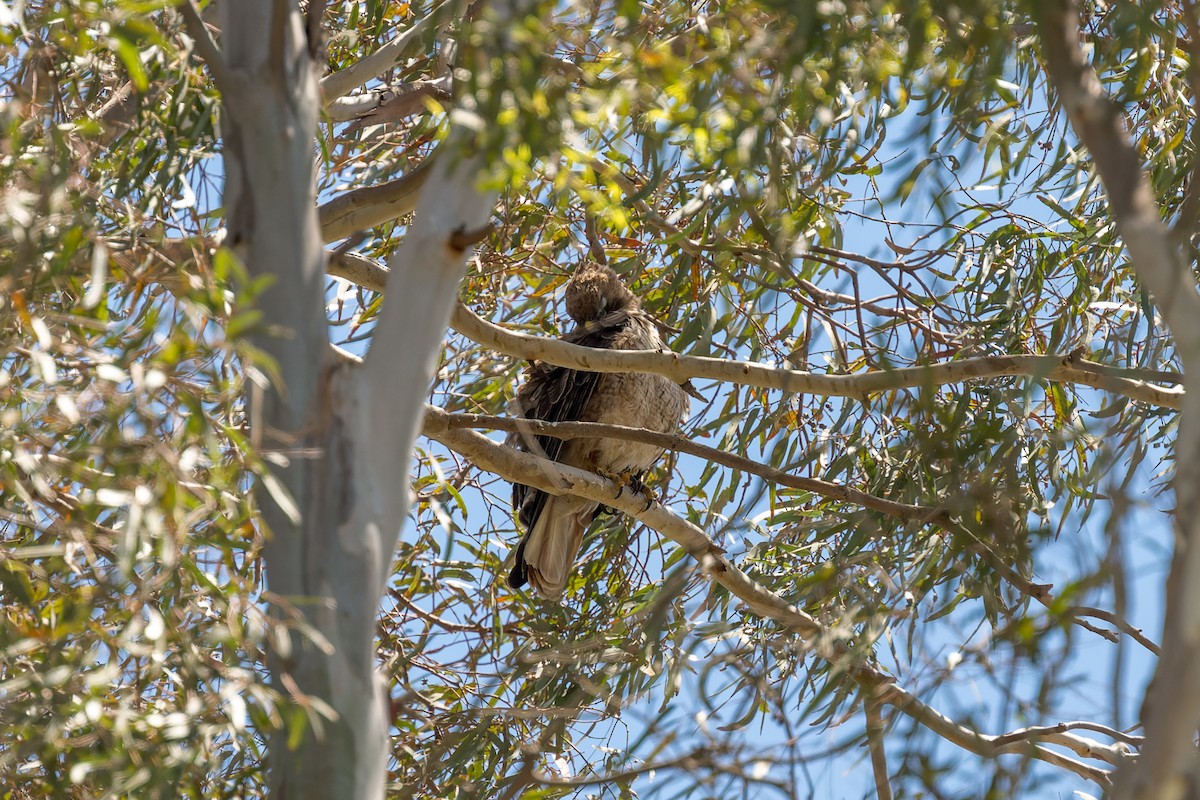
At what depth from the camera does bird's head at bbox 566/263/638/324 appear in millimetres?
4395

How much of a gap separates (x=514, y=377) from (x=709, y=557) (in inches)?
62.6

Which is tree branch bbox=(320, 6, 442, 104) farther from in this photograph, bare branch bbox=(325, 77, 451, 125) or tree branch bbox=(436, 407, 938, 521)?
tree branch bbox=(436, 407, 938, 521)

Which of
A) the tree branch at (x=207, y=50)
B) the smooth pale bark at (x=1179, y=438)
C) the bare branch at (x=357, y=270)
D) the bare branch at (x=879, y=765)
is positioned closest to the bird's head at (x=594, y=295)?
the bare branch at (x=357, y=270)

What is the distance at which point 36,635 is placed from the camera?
1.87 meters

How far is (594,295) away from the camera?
4.47 meters

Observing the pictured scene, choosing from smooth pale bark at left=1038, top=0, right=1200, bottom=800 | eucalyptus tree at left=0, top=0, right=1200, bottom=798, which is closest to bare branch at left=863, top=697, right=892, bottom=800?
eucalyptus tree at left=0, top=0, right=1200, bottom=798

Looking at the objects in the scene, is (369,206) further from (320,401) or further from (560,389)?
(560,389)

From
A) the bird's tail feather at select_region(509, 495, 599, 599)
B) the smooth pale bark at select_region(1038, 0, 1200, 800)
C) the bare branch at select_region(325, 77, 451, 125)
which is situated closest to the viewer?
the smooth pale bark at select_region(1038, 0, 1200, 800)

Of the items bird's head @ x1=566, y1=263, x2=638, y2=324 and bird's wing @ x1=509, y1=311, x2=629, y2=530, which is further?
bird's head @ x1=566, y1=263, x2=638, y2=324

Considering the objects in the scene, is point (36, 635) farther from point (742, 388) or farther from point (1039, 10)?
point (742, 388)

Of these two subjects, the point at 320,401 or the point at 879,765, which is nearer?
the point at 320,401

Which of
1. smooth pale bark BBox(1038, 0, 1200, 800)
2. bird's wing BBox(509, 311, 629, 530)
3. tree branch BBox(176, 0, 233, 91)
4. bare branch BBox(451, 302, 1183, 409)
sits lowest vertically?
smooth pale bark BBox(1038, 0, 1200, 800)

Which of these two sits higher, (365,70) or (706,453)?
(365,70)

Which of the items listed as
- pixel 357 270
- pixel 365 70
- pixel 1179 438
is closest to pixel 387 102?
pixel 365 70
